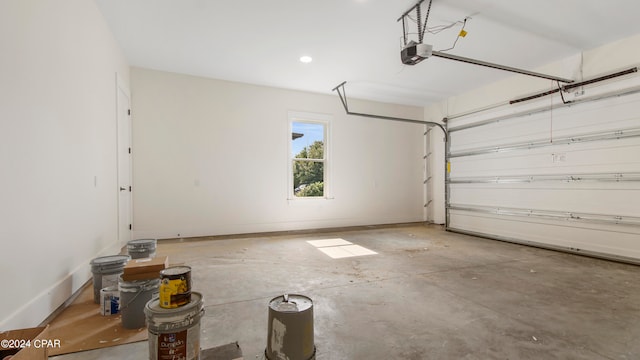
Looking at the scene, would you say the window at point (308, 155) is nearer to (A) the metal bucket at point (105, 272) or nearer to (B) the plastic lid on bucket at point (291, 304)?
(A) the metal bucket at point (105, 272)

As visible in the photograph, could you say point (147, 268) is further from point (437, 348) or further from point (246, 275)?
point (437, 348)

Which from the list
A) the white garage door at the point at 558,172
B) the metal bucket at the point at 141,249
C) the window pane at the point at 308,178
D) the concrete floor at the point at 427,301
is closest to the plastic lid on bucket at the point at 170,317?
the concrete floor at the point at 427,301

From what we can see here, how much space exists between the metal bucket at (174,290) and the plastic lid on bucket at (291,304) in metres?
0.44

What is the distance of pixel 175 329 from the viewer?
54.2 inches

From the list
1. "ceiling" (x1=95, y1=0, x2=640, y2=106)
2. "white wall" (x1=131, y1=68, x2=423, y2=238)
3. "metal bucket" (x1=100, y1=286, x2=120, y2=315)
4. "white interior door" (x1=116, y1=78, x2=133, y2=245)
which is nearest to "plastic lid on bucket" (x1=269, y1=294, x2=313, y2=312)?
"metal bucket" (x1=100, y1=286, x2=120, y2=315)

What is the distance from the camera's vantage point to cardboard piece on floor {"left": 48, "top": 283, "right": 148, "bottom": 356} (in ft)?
6.18

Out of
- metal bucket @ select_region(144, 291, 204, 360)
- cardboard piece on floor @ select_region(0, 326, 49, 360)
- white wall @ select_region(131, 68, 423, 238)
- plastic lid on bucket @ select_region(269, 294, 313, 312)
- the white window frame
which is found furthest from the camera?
the white window frame

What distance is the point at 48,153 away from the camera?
90.7 inches

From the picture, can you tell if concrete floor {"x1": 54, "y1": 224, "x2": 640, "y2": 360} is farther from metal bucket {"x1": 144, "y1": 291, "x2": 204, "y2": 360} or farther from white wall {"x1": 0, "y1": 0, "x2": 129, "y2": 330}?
white wall {"x1": 0, "y1": 0, "x2": 129, "y2": 330}

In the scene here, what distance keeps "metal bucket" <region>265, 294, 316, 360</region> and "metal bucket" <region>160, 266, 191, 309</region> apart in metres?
0.45

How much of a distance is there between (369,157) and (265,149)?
8.37 feet

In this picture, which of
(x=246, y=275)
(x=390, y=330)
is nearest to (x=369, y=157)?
(x=246, y=275)

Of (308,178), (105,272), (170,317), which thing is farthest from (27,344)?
(308,178)

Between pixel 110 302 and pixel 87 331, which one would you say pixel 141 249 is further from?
pixel 87 331
